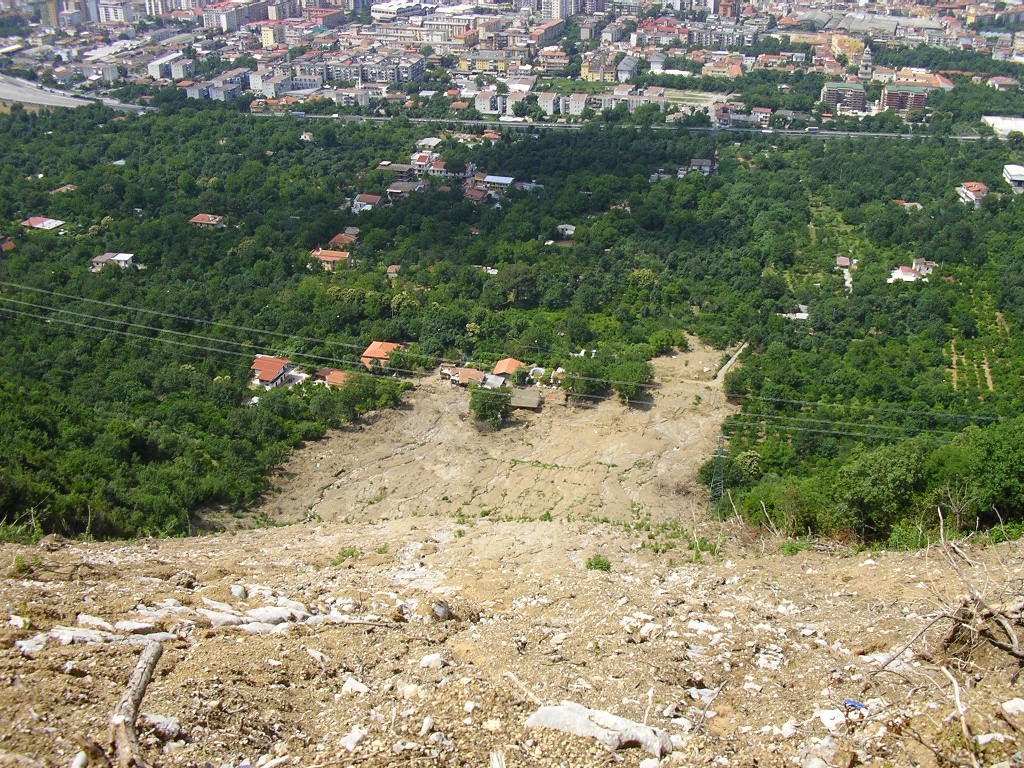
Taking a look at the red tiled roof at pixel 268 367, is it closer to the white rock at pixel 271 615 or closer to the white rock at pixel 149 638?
the white rock at pixel 271 615

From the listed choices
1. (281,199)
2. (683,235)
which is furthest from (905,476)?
(281,199)

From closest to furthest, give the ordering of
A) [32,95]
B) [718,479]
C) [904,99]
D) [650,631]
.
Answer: [650,631], [718,479], [904,99], [32,95]

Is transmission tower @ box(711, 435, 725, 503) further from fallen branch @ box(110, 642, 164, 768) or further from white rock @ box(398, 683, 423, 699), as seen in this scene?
fallen branch @ box(110, 642, 164, 768)

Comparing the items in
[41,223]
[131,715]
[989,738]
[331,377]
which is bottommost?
[331,377]

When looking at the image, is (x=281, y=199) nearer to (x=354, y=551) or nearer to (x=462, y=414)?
(x=462, y=414)

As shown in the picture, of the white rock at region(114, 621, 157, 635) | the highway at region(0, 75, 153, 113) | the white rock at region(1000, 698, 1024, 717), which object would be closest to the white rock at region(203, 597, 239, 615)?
the white rock at region(114, 621, 157, 635)

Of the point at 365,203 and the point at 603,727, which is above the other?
the point at 603,727

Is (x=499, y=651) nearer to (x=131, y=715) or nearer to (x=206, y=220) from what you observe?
(x=131, y=715)

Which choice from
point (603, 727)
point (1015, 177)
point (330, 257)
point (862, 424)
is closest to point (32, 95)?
point (330, 257)
